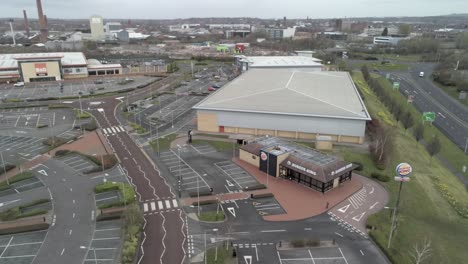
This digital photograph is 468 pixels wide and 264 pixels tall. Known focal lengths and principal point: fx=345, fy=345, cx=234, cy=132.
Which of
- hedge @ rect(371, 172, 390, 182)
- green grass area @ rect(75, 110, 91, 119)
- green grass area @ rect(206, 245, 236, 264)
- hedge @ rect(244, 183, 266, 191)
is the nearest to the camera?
green grass area @ rect(206, 245, 236, 264)

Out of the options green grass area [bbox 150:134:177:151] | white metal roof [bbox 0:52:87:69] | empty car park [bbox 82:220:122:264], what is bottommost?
empty car park [bbox 82:220:122:264]

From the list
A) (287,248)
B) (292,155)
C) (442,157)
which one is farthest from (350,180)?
(442,157)

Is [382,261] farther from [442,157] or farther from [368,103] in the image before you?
[368,103]

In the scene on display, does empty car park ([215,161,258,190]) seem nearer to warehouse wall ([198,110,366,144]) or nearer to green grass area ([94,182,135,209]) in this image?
green grass area ([94,182,135,209])

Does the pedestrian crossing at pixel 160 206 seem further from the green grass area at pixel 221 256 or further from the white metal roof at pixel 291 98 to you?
the white metal roof at pixel 291 98

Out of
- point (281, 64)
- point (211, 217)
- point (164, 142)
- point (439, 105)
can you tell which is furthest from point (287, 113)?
point (281, 64)

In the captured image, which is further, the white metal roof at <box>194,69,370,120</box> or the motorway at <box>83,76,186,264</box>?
the white metal roof at <box>194,69,370,120</box>

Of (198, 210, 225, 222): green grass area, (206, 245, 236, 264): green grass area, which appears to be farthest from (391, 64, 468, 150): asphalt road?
(206, 245, 236, 264): green grass area

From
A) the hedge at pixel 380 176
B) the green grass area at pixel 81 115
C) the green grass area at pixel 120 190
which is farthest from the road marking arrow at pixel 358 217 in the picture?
the green grass area at pixel 81 115
